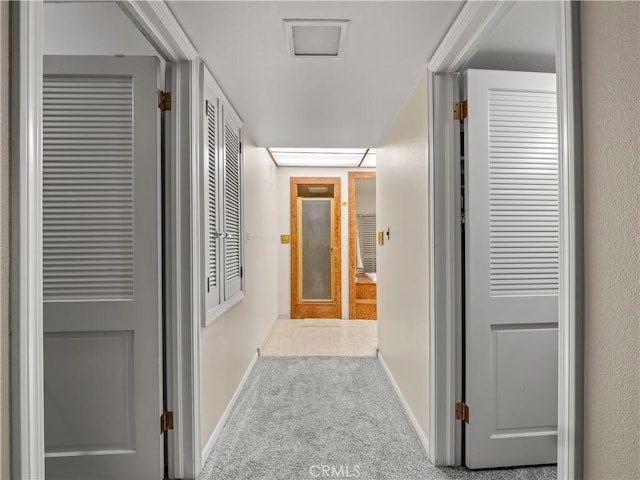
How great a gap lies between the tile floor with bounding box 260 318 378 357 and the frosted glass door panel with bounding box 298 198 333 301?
472mm

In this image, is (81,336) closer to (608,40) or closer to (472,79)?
(608,40)

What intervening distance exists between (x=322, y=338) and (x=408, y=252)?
2387 millimetres

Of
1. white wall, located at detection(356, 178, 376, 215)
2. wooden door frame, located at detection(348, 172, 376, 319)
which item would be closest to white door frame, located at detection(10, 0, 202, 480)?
wooden door frame, located at detection(348, 172, 376, 319)

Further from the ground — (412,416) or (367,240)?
(367,240)

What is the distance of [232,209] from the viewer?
2.79 metres

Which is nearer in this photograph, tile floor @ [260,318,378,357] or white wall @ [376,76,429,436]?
white wall @ [376,76,429,436]

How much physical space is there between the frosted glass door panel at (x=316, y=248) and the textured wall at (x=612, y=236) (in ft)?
15.9

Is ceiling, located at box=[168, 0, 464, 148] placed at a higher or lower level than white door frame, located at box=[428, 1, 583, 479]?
higher

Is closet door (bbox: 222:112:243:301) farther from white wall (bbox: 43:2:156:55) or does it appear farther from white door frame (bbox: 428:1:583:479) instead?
white door frame (bbox: 428:1:583:479)

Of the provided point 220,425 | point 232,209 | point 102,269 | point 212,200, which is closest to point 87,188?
point 102,269

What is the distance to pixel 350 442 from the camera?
2160 millimetres

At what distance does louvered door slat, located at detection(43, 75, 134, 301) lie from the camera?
1684 mm

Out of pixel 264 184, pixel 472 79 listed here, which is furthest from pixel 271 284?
pixel 472 79

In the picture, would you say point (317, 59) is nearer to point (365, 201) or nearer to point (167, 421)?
point (167, 421)
